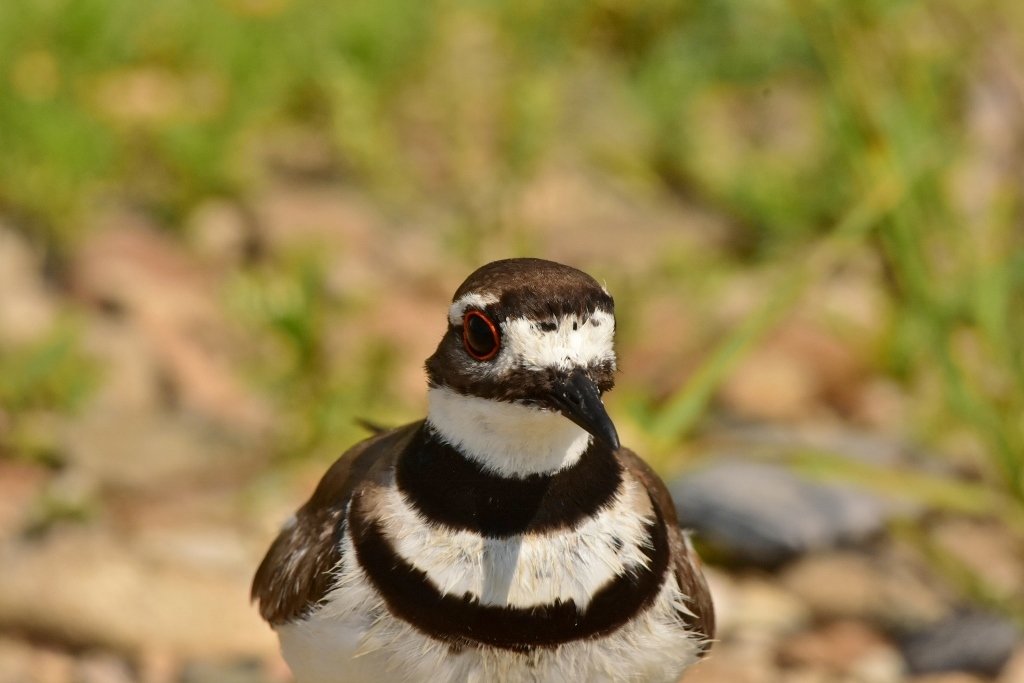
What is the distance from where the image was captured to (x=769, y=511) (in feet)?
20.7

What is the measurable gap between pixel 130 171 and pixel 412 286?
66.7 inches

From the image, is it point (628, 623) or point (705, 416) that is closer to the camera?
point (628, 623)

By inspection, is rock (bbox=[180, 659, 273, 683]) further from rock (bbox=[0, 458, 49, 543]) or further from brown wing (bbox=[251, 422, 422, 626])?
rock (bbox=[0, 458, 49, 543])

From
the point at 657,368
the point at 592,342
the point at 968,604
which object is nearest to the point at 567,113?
the point at 657,368

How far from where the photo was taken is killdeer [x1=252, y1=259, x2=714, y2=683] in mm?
3646

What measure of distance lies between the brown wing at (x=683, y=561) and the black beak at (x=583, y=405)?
2.18ft

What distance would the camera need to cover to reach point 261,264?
8047 mm

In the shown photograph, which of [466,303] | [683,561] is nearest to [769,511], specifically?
[683,561]

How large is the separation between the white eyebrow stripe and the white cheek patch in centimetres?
8

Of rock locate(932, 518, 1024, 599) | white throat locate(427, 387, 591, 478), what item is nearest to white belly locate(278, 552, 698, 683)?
white throat locate(427, 387, 591, 478)

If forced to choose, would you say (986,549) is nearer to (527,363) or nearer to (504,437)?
(504,437)

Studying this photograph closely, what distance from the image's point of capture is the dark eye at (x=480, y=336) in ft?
12.0

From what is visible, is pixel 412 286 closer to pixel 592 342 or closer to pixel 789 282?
pixel 789 282

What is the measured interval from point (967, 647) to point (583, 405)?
281 centimetres
